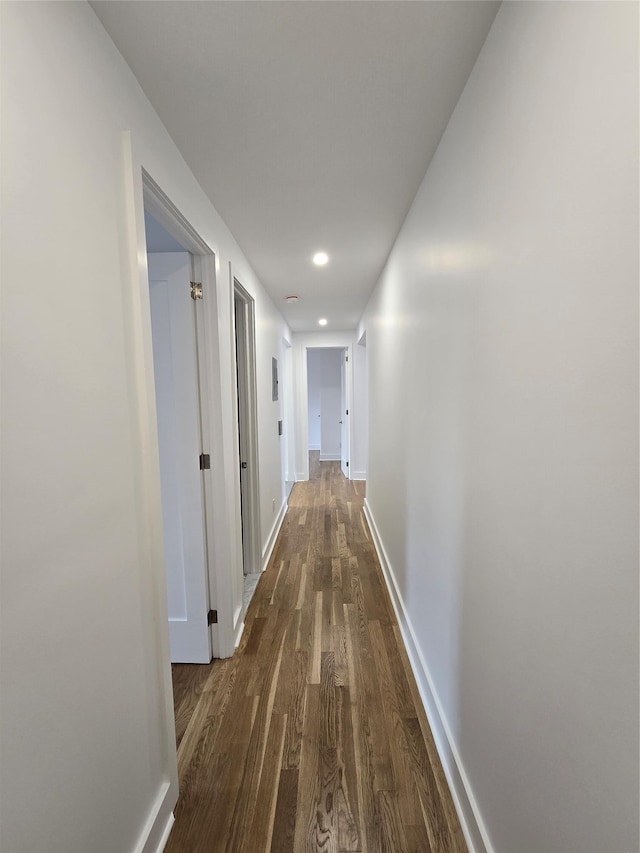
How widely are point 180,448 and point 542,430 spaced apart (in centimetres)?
161

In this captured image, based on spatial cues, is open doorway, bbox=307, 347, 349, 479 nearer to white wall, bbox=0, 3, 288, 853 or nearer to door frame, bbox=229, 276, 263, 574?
door frame, bbox=229, 276, 263, 574

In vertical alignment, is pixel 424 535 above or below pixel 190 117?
below

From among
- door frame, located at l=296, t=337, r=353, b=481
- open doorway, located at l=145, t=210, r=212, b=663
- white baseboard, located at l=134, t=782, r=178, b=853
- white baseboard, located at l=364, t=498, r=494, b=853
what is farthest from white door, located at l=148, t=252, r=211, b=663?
door frame, located at l=296, t=337, r=353, b=481

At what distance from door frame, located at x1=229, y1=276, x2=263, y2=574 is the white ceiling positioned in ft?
→ 2.76

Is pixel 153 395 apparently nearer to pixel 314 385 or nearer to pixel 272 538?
pixel 272 538

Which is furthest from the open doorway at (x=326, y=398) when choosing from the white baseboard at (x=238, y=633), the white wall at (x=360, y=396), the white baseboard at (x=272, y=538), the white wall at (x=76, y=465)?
the white wall at (x=76, y=465)

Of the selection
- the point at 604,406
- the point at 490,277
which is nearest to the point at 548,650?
the point at 604,406

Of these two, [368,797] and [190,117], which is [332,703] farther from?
[190,117]

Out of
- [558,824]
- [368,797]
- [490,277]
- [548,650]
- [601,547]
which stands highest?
[490,277]

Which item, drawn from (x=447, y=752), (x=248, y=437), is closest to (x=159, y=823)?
(x=447, y=752)

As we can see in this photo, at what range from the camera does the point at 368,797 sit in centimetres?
133

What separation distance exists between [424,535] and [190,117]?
186cm

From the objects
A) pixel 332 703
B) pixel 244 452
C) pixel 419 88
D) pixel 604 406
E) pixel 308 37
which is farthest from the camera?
pixel 244 452

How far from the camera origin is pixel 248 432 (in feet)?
9.32
